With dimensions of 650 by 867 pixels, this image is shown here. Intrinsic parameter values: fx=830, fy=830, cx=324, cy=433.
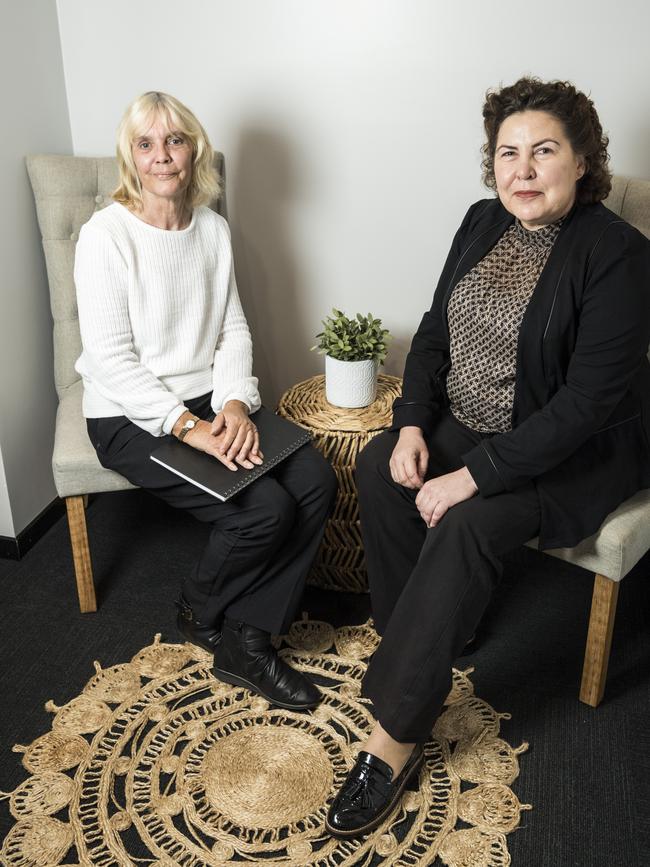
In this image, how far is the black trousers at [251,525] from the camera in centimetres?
180

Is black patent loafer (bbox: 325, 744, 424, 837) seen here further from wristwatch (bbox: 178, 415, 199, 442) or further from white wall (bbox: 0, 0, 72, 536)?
white wall (bbox: 0, 0, 72, 536)

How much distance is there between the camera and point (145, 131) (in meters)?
1.85

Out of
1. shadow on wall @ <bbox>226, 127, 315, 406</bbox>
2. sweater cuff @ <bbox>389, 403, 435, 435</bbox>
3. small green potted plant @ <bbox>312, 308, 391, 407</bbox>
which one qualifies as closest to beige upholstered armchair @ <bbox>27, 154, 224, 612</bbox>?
shadow on wall @ <bbox>226, 127, 315, 406</bbox>

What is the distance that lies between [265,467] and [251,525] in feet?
0.45

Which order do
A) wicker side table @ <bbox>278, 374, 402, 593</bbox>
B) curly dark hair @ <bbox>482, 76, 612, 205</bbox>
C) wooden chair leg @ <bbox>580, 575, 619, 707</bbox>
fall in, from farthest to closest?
wicker side table @ <bbox>278, 374, 402, 593</bbox>, wooden chair leg @ <bbox>580, 575, 619, 707</bbox>, curly dark hair @ <bbox>482, 76, 612, 205</bbox>

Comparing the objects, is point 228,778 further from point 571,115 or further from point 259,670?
point 571,115

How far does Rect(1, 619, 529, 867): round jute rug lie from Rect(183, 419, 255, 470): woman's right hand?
1.58ft

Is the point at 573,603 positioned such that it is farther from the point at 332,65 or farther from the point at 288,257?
the point at 332,65

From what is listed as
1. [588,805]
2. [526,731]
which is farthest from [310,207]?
[588,805]

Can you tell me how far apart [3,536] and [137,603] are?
47 cm

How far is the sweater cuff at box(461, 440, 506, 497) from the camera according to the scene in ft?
5.29

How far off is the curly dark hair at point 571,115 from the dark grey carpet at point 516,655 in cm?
105

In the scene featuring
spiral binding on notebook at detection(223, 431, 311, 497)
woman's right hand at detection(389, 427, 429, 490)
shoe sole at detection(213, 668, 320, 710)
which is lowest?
shoe sole at detection(213, 668, 320, 710)

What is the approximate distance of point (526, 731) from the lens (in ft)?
5.73
